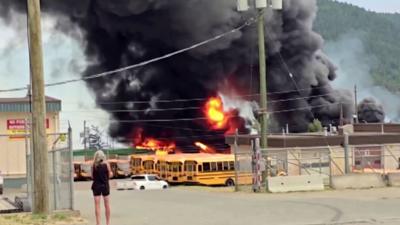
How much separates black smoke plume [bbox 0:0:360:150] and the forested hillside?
6345 centimetres

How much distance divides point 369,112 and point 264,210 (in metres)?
73.3

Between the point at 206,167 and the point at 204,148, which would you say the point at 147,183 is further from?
the point at 204,148

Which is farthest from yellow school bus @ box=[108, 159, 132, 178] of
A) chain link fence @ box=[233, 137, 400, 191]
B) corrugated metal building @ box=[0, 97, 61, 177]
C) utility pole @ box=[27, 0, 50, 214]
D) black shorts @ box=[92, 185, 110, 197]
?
black shorts @ box=[92, 185, 110, 197]

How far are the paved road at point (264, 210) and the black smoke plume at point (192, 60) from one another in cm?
3480

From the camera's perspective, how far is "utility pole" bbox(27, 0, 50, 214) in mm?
16594

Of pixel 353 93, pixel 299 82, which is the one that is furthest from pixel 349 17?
pixel 299 82

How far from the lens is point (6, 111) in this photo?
43.8 m

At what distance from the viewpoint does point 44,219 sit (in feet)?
53.7

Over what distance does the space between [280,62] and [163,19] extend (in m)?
11.9

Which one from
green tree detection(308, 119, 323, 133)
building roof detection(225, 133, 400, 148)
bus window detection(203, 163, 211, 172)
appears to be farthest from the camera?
green tree detection(308, 119, 323, 133)

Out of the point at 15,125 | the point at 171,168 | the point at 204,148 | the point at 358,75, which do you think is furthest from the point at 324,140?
the point at 358,75

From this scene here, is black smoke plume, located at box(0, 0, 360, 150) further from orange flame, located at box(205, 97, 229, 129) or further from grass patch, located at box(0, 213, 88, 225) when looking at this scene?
grass patch, located at box(0, 213, 88, 225)

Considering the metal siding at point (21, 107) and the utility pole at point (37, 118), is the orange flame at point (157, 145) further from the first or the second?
the utility pole at point (37, 118)

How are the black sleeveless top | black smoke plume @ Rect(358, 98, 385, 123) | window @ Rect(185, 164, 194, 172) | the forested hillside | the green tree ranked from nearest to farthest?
the black sleeveless top
window @ Rect(185, 164, 194, 172)
the green tree
black smoke plume @ Rect(358, 98, 385, 123)
the forested hillside
